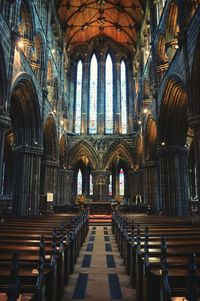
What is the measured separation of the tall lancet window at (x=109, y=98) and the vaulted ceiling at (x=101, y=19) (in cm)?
329

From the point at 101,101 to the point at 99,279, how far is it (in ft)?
88.7

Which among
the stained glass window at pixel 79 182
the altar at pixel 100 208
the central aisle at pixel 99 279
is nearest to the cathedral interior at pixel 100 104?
the stained glass window at pixel 79 182

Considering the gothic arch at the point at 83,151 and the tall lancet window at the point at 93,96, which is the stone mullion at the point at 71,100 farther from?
the gothic arch at the point at 83,151

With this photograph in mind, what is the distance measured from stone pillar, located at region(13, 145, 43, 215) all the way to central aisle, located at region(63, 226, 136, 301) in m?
7.83

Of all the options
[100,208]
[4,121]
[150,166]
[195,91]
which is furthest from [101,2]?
[4,121]

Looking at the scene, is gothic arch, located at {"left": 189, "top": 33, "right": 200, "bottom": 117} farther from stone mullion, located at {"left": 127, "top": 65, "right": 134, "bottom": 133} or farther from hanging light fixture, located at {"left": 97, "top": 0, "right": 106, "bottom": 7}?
hanging light fixture, located at {"left": 97, "top": 0, "right": 106, "bottom": 7}

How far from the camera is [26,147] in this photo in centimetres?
1670

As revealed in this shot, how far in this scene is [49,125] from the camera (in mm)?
22500

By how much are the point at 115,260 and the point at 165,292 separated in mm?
5734

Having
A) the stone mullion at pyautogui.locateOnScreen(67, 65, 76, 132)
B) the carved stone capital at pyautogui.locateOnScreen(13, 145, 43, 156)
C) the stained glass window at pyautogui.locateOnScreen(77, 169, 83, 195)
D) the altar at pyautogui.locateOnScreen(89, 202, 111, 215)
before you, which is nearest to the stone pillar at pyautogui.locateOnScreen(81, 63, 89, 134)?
the stone mullion at pyautogui.locateOnScreen(67, 65, 76, 132)

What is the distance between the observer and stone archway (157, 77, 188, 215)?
1579 cm

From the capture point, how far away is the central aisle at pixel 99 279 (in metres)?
4.77

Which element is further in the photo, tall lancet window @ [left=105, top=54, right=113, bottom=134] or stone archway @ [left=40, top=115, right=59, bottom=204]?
tall lancet window @ [left=105, top=54, right=113, bottom=134]

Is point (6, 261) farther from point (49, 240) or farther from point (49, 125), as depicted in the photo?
point (49, 125)
